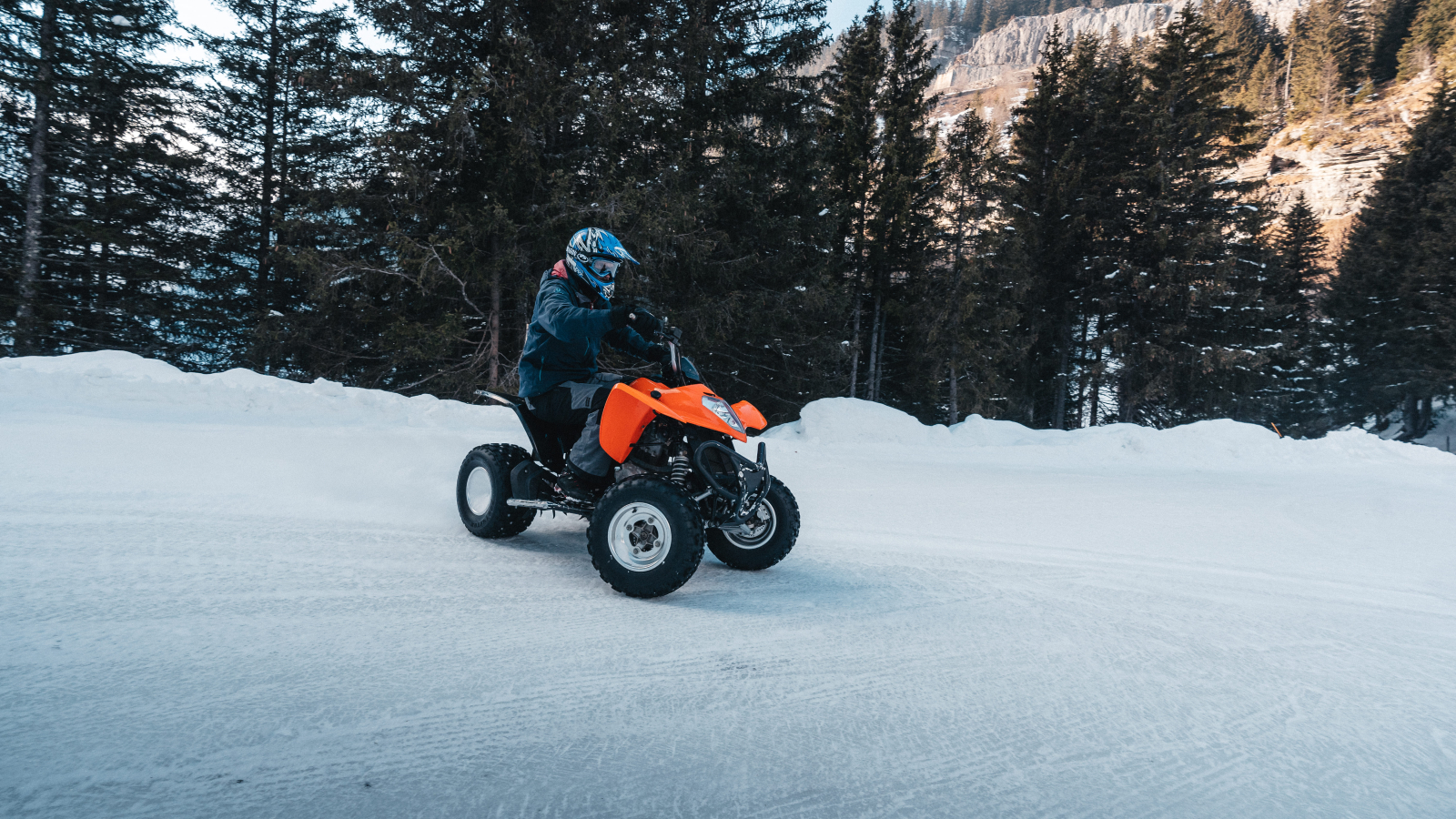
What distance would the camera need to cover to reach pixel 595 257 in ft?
14.2

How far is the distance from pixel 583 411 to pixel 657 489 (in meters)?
1.00

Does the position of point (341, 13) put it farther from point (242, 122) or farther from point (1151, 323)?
point (1151, 323)

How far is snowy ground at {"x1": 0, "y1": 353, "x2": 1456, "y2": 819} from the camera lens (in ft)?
5.96

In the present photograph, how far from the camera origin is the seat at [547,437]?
4.45 meters

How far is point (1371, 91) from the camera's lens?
76188 mm

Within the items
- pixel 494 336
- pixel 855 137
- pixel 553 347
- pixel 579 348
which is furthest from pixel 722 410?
pixel 855 137

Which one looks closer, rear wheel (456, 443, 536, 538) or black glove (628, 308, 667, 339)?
black glove (628, 308, 667, 339)

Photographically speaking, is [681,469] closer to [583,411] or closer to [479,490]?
[583,411]

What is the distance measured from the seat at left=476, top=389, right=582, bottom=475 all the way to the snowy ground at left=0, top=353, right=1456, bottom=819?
58 centimetres

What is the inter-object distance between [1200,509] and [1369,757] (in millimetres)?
5099

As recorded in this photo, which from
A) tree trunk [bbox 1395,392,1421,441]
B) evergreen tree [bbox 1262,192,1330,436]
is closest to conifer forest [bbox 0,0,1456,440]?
tree trunk [bbox 1395,392,1421,441]

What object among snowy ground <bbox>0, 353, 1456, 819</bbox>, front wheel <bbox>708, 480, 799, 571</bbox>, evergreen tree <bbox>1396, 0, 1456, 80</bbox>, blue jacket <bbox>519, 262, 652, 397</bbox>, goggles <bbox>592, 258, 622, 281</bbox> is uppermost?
evergreen tree <bbox>1396, 0, 1456, 80</bbox>

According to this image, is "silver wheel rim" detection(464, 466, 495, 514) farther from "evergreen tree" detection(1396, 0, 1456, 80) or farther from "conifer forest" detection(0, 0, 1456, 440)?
"evergreen tree" detection(1396, 0, 1456, 80)

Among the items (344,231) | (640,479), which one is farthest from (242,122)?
(640,479)
